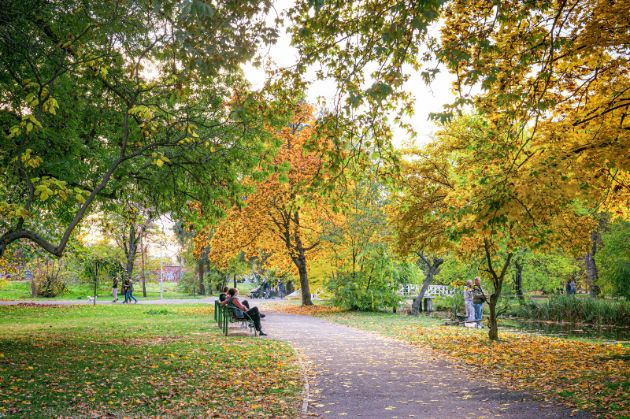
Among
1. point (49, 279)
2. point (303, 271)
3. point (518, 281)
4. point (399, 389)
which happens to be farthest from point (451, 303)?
point (49, 279)

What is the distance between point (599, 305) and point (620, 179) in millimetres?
14471

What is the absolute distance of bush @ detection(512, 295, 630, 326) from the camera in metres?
22.1

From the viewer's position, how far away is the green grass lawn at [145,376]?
623 centimetres

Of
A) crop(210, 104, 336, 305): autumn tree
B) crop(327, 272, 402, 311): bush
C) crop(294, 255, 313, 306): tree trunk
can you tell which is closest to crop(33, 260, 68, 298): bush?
crop(210, 104, 336, 305): autumn tree

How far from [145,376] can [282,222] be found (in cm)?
1805

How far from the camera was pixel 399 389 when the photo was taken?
24.5 ft

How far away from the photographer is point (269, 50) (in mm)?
8461

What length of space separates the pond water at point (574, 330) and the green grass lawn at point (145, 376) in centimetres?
1215

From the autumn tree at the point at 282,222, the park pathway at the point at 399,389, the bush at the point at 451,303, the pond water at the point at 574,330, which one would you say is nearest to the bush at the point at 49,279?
the autumn tree at the point at 282,222

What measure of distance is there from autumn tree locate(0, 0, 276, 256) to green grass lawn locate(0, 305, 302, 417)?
6.80 feet

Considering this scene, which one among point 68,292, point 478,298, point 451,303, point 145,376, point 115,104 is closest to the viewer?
point 145,376

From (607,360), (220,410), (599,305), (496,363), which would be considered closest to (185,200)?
(220,410)

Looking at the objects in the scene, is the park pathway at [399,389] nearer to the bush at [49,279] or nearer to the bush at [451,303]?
the bush at [451,303]

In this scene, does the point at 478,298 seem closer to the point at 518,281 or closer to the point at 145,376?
the point at 145,376
